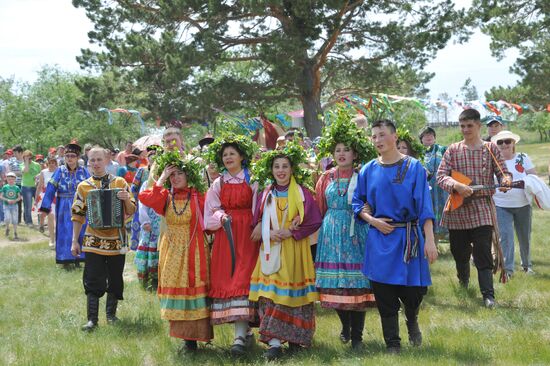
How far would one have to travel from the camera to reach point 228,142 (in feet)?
19.4

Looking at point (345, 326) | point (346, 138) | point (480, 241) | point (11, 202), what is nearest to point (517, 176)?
point (480, 241)

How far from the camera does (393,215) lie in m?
5.03

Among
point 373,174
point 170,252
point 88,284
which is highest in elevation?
point 373,174

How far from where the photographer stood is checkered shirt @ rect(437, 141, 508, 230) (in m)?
6.72

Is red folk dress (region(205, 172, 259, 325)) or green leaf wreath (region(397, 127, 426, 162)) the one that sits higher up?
green leaf wreath (region(397, 127, 426, 162))

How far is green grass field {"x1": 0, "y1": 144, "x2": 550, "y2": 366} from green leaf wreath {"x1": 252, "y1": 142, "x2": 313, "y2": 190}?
1.52m

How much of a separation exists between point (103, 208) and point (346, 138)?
2728 mm

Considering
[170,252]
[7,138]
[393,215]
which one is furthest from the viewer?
[7,138]

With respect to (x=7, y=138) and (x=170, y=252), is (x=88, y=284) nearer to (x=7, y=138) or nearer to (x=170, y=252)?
(x=170, y=252)

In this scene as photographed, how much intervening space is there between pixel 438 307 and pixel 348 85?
16373 millimetres

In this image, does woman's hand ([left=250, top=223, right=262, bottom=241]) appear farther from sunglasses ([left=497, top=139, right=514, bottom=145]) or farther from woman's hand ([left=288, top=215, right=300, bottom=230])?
sunglasses ([left=497, top=139, right=514, bottom=145])

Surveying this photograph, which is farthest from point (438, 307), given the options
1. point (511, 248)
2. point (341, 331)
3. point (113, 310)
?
point (113, 310)

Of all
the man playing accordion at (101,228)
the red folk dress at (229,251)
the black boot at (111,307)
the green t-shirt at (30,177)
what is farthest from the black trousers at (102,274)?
the green t-shirt at (30,177)

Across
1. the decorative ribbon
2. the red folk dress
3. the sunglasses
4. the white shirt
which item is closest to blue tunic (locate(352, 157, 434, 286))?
the red folk dress
